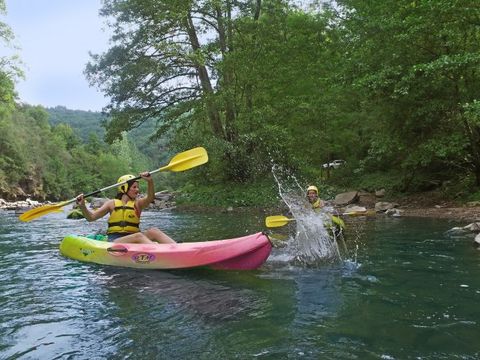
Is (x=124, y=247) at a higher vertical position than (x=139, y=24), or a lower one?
lower

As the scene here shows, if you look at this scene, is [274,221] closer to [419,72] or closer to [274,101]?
[419,72]

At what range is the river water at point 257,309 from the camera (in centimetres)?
294

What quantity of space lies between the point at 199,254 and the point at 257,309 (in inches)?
61.3

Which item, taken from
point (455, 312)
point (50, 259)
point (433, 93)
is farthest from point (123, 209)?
point (433, 93)

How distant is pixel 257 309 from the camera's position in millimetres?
3818

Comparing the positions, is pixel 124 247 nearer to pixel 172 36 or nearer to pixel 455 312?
pixel 455 312

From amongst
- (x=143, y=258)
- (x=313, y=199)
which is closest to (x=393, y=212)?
(x=313, y=199)

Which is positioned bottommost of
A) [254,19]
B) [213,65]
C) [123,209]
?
[123,209]

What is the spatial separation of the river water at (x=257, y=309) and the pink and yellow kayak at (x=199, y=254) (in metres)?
0.11

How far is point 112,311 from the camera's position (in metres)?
3.90

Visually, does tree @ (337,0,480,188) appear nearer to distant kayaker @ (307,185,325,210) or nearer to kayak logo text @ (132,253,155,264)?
distant kayaker @ (307,185,325,210)

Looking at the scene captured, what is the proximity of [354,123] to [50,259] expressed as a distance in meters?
13.6

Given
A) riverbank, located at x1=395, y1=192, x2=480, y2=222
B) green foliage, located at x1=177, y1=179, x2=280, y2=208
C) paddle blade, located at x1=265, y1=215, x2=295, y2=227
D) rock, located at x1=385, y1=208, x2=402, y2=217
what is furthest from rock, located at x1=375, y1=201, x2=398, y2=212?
paddle blade, located at x1=265, y1=215, x2=295, y2=227

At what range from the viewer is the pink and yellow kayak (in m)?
5.18
